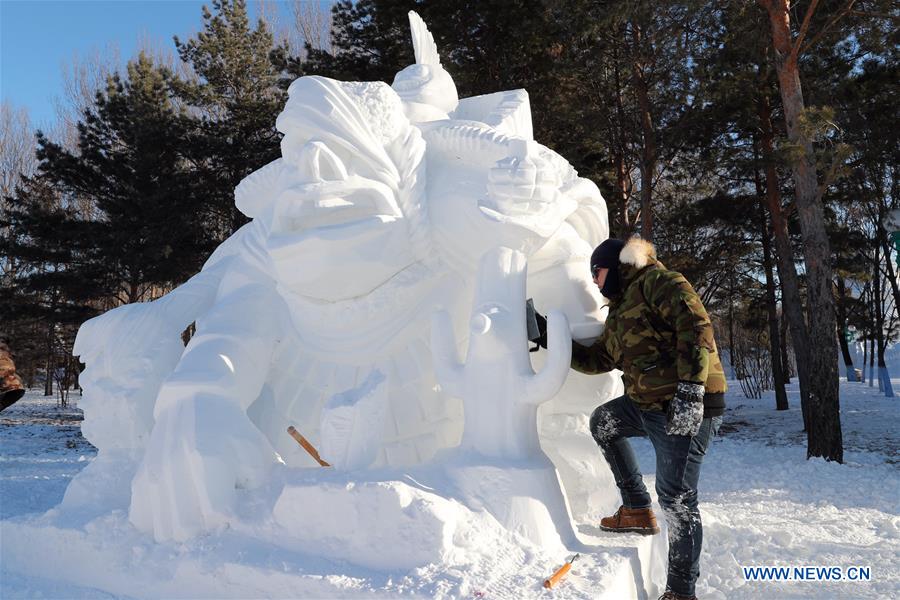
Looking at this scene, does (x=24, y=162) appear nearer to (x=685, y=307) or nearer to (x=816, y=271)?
(x=816, y=271)

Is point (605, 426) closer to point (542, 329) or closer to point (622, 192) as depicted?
point (542, 329)

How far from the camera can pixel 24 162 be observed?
19953 millimetres

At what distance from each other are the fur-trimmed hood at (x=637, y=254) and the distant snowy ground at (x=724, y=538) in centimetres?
106

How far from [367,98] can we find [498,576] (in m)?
2.04

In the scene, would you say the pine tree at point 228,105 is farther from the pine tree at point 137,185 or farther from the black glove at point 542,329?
the black glove at point 542,329

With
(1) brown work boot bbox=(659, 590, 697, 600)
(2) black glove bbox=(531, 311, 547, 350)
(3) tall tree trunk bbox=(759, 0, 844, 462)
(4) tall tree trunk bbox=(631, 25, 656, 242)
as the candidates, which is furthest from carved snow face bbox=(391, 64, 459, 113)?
(4) tall tree trunk bbox=(631, 25, 656, 242)

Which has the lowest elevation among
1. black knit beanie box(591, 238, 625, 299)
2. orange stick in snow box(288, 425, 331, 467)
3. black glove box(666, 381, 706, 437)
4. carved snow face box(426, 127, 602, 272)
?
orange stick in snow box(288, 425, 331, 467)

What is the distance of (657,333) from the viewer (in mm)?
2498

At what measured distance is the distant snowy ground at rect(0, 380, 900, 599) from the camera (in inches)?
85.6

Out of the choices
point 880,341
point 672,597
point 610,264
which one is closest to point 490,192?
point 610,264

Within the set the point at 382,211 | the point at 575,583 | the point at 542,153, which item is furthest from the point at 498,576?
the point at 542,153

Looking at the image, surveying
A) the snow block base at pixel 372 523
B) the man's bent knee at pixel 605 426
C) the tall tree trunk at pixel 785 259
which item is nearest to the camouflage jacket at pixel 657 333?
the man's bent knee at pixel 605 426

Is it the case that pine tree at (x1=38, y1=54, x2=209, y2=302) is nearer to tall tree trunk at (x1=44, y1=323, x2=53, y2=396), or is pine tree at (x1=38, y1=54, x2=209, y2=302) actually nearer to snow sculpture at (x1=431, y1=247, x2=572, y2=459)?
tall tree trunk at (x1=44, y1=323, x2=53, y2=396)

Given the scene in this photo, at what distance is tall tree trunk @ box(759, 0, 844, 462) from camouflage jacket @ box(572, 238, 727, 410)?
5.32 meters
